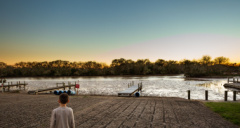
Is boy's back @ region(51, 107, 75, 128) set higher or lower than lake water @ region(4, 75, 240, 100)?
higher

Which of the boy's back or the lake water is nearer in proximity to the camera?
the boy's back

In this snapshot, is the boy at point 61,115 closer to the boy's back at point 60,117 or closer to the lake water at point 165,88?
the boy's back at point 60,117

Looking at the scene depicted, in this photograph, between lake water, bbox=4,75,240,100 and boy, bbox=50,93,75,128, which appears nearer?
boy, bbox=50,93,75,128

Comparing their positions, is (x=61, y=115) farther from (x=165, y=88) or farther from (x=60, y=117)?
(x=165, y=88)

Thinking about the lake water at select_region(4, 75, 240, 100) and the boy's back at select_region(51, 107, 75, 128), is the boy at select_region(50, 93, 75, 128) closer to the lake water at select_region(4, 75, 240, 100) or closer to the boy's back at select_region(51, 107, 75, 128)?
the boy's back at select_region(51, 107, 75, 128)

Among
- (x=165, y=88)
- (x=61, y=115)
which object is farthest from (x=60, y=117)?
(x=165, y=88)

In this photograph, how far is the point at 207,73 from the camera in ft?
301

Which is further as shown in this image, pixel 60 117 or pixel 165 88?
pixel 165 88

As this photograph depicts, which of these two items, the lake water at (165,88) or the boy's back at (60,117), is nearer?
the boy's back at (60,117)

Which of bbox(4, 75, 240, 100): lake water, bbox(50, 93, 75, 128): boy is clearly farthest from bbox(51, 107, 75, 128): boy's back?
bbox(4, 75, 240, 100): lake water

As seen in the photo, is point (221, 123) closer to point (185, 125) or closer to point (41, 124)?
point (185, 125)

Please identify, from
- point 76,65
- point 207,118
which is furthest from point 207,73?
point 76,65

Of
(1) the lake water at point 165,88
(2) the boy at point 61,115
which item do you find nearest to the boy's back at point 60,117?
(2) the boy at point 61,115

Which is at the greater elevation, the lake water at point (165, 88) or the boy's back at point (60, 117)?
the boy's back at point (60, 117)
